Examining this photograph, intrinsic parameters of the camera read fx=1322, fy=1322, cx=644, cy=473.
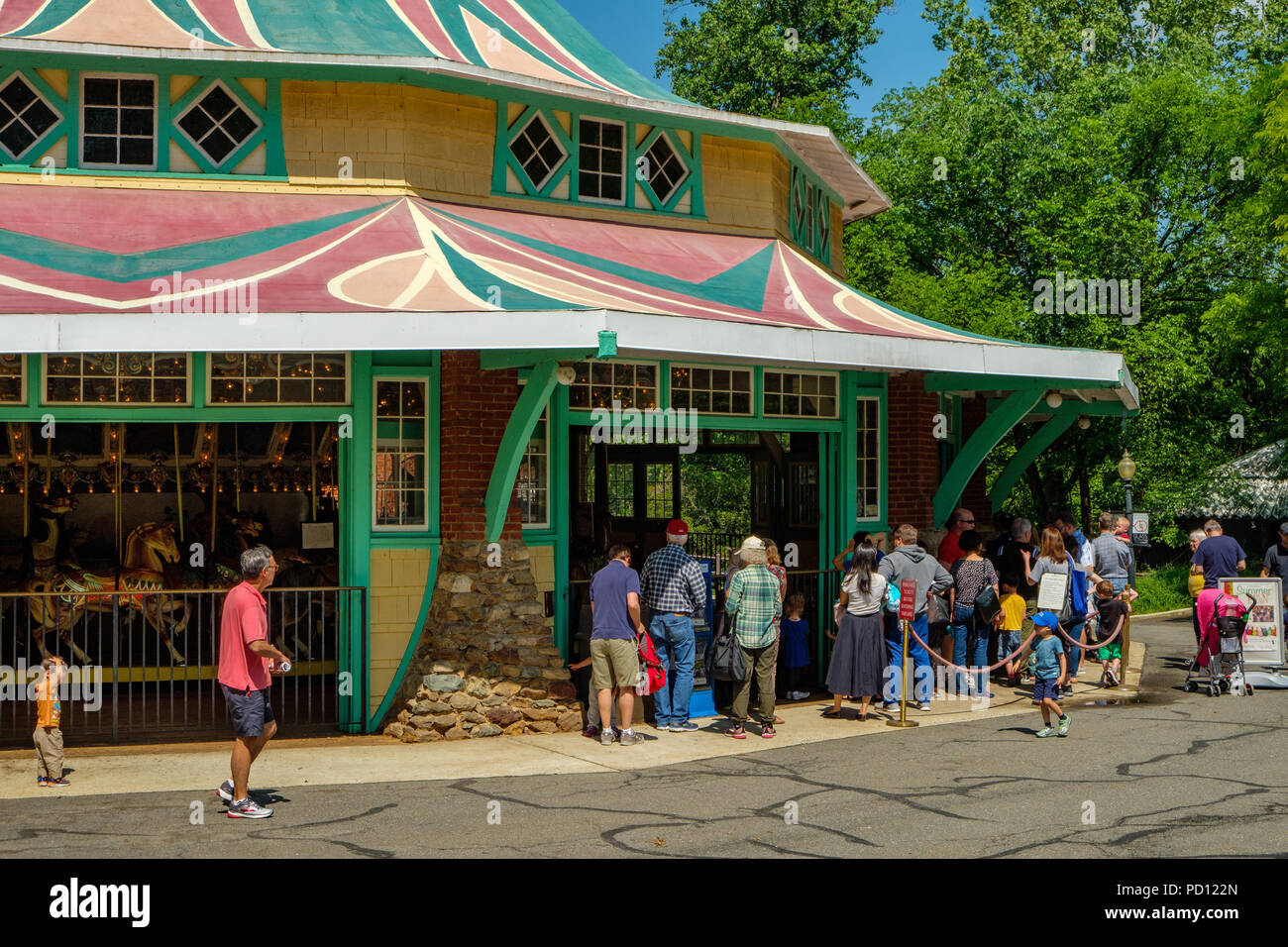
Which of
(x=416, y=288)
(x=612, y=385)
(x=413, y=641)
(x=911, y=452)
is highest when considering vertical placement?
(x=416, y=288)

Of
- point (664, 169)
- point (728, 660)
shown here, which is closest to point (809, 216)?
point (664, 169)

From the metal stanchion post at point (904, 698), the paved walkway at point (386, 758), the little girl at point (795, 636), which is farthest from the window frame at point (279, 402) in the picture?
the metal stanchion post at point (904, 698)

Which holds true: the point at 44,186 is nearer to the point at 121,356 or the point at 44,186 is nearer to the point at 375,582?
the point at 121,356

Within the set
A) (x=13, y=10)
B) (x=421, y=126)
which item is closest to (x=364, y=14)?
(x=421, y=126)

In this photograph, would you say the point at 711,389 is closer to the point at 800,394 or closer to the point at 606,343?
the point at 800,394

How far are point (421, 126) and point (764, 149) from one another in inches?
179

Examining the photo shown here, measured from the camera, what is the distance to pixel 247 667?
8.55 metres

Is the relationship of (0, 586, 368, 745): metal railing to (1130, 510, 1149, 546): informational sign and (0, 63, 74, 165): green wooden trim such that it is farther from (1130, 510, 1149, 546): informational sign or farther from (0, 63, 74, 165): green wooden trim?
(1130, 510, 1149, 546): informational sign

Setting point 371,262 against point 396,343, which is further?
point 371,262

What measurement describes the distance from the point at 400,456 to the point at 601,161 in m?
4.73

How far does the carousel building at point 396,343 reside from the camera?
11.4 metres

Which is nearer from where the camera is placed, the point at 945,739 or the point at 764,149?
the point at 945,739

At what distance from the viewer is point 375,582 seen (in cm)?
1234

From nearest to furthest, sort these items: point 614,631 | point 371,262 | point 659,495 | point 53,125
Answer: point 614,631 < point 371,262 < point 53,125 < point 659,495
